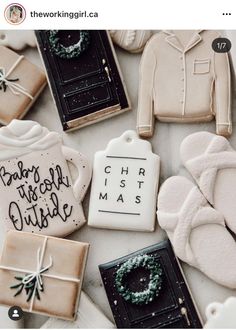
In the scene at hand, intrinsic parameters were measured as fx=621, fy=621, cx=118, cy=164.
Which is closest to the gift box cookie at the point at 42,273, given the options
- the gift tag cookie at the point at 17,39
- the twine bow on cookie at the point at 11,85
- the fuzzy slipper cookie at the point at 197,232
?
the fuzzy slipper cookie at the point at 197,232

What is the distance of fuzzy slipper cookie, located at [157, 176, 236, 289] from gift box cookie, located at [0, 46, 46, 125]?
15.1 inches

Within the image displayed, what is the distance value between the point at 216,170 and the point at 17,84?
50 centimetres

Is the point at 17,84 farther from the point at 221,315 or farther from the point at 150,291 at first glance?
the point at 221,315

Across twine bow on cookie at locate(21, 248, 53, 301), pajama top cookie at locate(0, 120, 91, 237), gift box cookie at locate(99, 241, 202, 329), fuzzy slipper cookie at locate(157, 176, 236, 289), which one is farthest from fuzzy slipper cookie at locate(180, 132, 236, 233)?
twine bow on cookie at locate(21, 248, 53, 301)

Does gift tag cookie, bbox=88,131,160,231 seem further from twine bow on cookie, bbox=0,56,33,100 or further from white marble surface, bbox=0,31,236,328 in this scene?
twine bow on cookie, bbox=0,56,33,100

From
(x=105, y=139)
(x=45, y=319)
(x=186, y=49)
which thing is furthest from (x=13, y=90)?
(x=45, y=319)

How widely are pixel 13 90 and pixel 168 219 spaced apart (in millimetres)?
468

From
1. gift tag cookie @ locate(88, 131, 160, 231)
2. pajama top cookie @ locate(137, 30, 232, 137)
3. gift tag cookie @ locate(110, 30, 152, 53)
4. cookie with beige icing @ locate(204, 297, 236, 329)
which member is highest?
gift tag cookie @ locate(110, 30, 152, 53)

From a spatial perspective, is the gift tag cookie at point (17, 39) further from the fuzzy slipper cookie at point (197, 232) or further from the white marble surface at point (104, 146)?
the fuzzy slipper cookie at point (197, 232)

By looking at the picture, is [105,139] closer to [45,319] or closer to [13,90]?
[13,90]

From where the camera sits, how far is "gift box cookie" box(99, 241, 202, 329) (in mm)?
1322

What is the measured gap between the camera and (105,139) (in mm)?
1443

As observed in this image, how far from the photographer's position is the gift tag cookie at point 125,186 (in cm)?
137

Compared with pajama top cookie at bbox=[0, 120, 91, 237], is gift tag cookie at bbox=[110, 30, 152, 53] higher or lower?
higher
